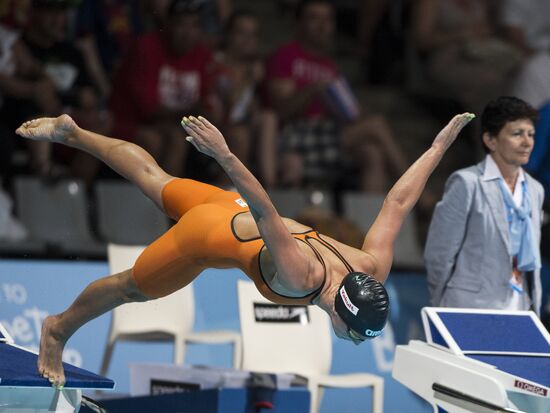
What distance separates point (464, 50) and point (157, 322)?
145 inches

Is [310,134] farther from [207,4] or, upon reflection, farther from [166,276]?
[166,276]

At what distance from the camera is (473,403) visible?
5.20 meters

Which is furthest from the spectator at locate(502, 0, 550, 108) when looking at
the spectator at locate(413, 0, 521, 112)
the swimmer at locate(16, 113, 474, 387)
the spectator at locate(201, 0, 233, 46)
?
the swimmer at locate(16, 113, 474, 387)

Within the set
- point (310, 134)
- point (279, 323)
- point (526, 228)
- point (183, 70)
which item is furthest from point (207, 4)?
point (526, 228)

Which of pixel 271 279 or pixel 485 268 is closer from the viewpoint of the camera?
pixel 271 279

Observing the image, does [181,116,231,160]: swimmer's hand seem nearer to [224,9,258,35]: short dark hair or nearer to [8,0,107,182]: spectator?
[8,0,107,182]: spectator

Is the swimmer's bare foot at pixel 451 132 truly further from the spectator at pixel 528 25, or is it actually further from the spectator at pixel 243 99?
the spectator at pixel 528 25

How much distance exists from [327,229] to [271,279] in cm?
290

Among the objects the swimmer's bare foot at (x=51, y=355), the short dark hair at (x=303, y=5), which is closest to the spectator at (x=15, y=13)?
the short dark hair at (x=303, y=5)

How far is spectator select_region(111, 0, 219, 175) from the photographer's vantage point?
27.6 ft

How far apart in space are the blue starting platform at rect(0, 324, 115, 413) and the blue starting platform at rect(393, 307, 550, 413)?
148cm

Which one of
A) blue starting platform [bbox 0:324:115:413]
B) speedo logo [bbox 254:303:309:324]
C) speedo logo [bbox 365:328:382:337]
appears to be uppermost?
speedo logo [bbox 254:303:309:324]

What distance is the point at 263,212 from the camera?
475 centimetres

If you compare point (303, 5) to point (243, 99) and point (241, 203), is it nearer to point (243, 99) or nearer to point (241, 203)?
point (243, 99)
